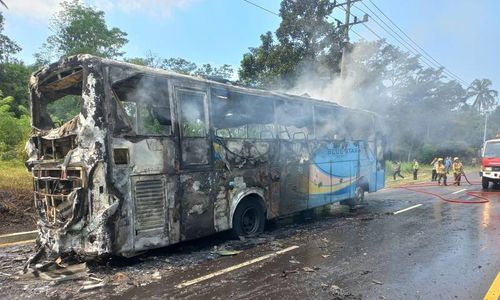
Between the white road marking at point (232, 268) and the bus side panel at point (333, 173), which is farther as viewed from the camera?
the bus side panel at point (333, 173)

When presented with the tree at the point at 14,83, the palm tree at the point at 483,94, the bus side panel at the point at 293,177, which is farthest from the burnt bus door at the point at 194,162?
the palm tree at the point at 483,94

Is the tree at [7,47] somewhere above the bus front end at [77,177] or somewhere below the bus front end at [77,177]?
above

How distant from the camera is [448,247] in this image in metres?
Result: 7.05

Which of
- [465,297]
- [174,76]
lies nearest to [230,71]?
[174,76]

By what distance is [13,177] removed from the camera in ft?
37.9

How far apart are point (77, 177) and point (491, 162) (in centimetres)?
1853

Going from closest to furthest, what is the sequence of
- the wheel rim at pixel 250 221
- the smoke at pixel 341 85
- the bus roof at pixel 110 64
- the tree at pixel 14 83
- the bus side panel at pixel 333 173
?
the bus roof at pixel 110 64, the wheel rim at pixel 250 221, the bus side panel at pixel 333 173, the smoke at pixel 341 85, the tree at pixel 14 83

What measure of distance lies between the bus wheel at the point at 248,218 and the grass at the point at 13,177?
6968 mm

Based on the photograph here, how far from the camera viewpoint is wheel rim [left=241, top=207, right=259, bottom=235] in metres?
7.61

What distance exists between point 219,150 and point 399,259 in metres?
3.58

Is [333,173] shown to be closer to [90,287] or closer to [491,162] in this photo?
[90,287]

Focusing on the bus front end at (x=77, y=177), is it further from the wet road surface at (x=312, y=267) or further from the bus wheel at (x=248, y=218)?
the bus wheel at (x=248, y=218)

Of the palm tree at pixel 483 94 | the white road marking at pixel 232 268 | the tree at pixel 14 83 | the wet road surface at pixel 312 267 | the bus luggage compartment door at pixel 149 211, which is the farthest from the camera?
the palm tree at pixel 483 94

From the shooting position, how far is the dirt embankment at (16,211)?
893 centimetres
